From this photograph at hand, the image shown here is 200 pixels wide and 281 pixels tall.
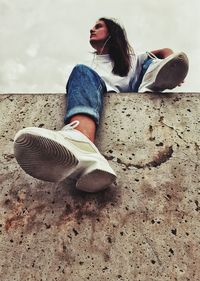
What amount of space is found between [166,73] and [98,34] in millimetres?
588

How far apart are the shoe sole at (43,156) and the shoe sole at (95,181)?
0.06m

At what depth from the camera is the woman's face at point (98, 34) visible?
74.9 inches

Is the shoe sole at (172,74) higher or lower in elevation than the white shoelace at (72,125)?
higher

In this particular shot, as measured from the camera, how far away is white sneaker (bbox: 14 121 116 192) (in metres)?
0.99

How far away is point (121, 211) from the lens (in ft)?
3.74

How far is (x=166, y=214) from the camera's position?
113 cm

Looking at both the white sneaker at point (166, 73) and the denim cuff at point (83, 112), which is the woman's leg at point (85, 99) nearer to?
the denim cuff at point (83, 112)

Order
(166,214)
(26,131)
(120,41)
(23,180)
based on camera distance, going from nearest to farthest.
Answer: (26,131) < (166,214) < (23,180) < (120,41)

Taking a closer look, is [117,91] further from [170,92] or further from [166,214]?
[166,214]

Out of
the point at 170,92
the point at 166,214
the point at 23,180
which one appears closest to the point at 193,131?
the point at 170,92

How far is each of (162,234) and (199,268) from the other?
145mm

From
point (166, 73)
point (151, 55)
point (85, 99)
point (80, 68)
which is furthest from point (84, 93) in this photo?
point (151, 55)

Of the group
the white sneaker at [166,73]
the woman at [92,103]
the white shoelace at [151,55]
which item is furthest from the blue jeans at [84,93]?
the white shoelace at [151,55]

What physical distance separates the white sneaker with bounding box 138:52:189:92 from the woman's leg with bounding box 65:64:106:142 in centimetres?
24
